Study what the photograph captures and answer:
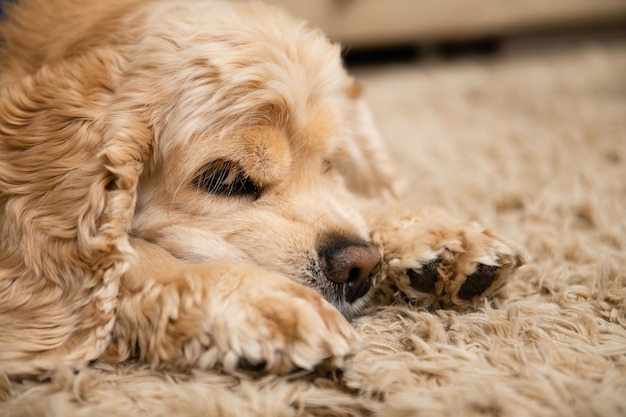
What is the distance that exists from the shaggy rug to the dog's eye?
0.43 m

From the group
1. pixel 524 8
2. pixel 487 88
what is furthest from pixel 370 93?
pixel 524 8

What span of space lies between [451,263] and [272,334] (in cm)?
49

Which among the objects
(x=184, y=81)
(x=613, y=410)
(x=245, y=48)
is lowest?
(x=613, y=410)

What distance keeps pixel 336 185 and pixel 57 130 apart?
78cm

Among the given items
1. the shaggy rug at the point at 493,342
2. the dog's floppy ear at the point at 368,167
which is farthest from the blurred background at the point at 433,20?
the dog's floppy ear at the point at 368,167

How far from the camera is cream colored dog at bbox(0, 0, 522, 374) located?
1170 mm

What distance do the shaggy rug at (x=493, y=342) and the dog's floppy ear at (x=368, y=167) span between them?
7.6 inches

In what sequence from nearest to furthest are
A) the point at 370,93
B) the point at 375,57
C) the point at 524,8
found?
the point at 370,93, the point at 524,8, the point at 375,57

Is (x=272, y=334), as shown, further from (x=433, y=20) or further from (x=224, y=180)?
(x=433, y=20)

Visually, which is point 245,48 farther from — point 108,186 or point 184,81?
point 108,186

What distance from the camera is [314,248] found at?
1.37m

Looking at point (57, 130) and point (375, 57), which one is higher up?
point (375, 57)

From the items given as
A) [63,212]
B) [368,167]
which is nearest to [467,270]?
[368,167]

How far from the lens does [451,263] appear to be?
136 centimetres
